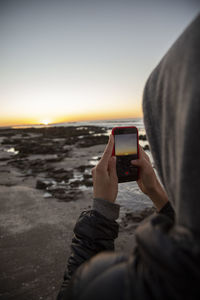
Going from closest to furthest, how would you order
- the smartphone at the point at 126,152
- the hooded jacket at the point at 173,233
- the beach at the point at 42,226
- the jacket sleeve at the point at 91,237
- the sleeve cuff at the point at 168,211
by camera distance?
1. the hooded jacket at the point at 173,233
2. the jacket sleeve at the point at 91,237
3. the sleeve cuff at the point at 168,211
4. the smartphone at the point at 126,152
5. the beach at the point at 42,226

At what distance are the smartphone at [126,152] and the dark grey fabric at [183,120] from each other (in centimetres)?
74

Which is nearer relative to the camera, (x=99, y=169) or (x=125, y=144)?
(x=99, y=169)

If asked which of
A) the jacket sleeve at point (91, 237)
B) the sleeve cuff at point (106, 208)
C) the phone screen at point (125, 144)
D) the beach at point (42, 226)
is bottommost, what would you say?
the beach at point (42, 226)

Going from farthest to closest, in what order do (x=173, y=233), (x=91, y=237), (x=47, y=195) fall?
(x=47, y=195) < (x=91, y=237) < (x=173, y=233)

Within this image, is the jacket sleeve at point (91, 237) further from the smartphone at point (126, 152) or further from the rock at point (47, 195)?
the rock at point (47, 195)

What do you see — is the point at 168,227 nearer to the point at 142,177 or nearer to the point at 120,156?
the point at 142,177

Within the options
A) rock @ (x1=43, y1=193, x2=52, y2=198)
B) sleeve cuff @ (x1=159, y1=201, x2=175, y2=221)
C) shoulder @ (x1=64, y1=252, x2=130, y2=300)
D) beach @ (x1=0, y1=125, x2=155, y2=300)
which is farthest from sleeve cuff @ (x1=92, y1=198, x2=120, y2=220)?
rock @ (x1=43, y1=193, x2=52, y2=198)

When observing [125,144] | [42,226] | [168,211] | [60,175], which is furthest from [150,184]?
[60,175]

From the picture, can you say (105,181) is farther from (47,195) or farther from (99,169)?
(47,195)

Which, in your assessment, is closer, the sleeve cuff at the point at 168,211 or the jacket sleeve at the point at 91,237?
the jacket sleeve at the point at 91,237

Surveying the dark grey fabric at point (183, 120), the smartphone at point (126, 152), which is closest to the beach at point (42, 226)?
the smartphone at point (126, 152)

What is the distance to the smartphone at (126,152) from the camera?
1387mm

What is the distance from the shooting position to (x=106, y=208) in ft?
3.16

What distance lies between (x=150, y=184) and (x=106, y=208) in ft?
1.36
